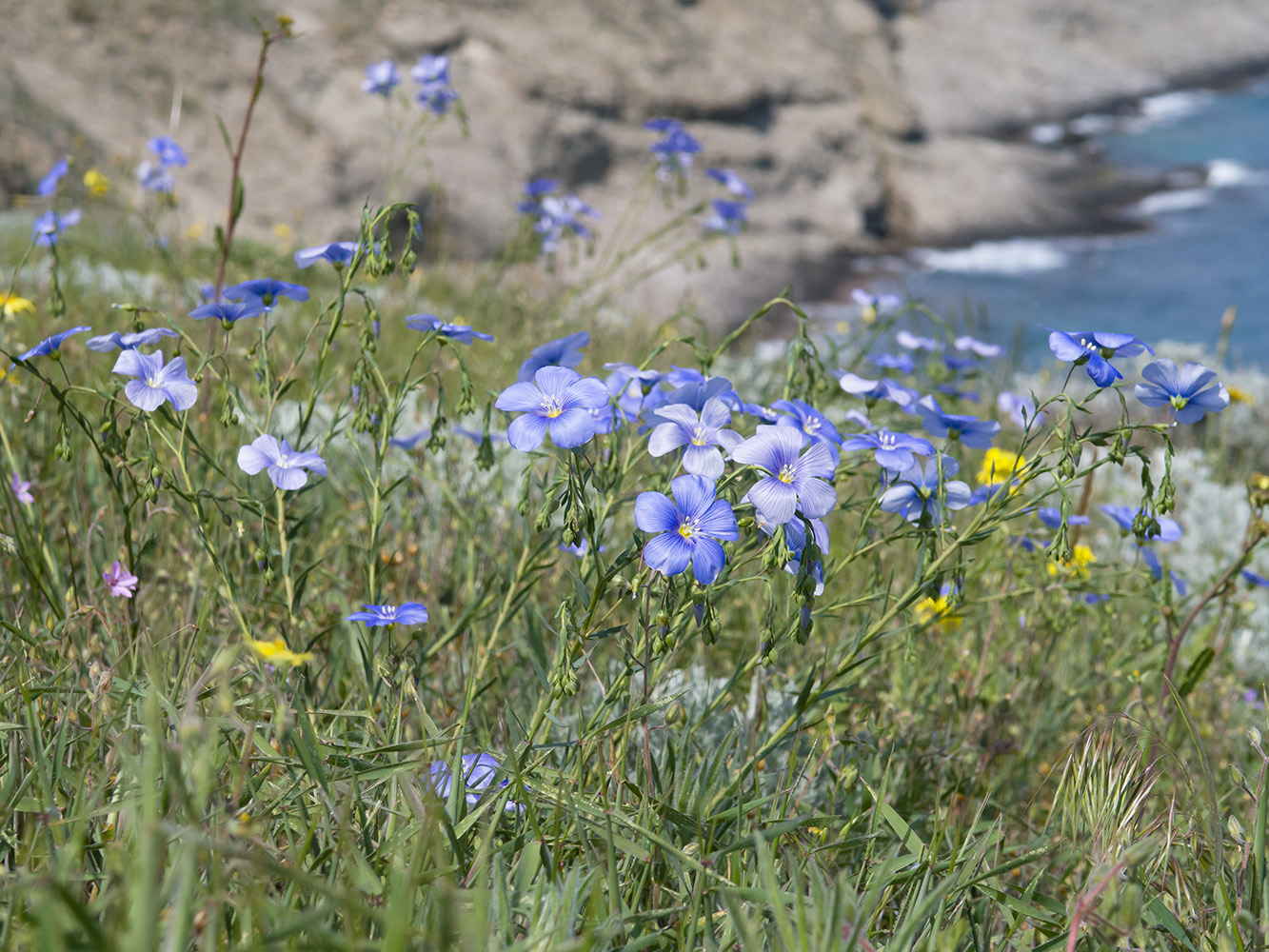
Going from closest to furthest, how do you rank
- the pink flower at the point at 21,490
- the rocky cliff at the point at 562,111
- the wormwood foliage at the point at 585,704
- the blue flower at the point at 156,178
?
the wormwood foliage at the point at 585,704 → the pink flower at the point at 21,490 → the blue flower at the point at 156,178 → the rocky cliff at the point at 562,111

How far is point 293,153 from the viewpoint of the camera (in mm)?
8586

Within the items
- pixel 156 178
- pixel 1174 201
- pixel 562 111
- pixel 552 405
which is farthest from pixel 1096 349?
pixel 1174 201

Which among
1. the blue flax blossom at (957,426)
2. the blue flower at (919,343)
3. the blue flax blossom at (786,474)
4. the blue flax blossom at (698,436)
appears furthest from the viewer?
the blue flower at (919,343)

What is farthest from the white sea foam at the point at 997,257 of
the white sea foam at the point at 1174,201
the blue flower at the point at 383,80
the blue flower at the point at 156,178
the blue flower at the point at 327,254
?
the blue flower at the point at 327,254

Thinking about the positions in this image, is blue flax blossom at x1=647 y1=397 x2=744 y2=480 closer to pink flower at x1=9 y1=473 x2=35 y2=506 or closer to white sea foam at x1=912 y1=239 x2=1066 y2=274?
pink flower at x1=9 y1=473 x2=35 y2=506

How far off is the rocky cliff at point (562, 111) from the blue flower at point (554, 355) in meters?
4.93

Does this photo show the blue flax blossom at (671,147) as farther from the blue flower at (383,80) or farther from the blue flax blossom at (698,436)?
the blue flax blossom at (698,436)

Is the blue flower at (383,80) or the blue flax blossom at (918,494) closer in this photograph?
the blue flax blossom at (918,494)

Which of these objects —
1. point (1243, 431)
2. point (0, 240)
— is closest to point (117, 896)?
point (0, 240)

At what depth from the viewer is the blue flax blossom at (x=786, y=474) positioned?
103 cm

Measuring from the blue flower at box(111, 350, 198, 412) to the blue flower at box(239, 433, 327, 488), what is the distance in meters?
0.10

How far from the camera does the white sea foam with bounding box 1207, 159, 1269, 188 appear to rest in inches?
573

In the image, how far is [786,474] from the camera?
3.59 ft

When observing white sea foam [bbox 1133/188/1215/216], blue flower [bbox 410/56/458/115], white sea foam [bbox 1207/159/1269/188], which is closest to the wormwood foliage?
blue flower [bbox 410/56/458/115]
